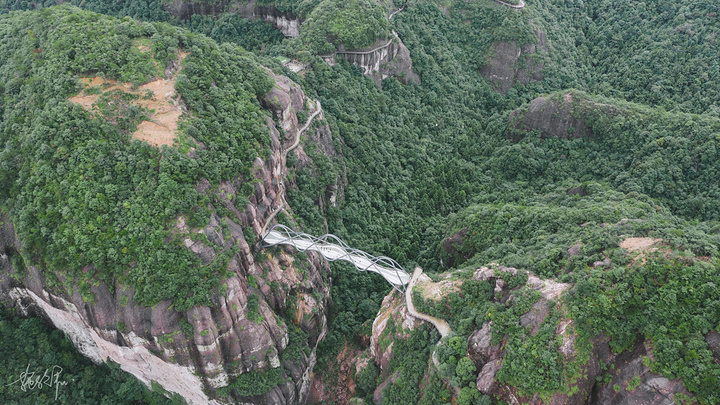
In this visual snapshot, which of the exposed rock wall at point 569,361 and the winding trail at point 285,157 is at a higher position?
the exposed rock wall at point 569,361

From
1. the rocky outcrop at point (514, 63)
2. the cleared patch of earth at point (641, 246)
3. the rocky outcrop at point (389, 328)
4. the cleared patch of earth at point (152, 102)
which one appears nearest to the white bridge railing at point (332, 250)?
the rocky outcrop at point (389, 328)

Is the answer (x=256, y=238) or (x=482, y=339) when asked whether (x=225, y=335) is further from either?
(x=482, y=339)

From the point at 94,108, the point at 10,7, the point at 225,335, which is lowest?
the point at 10,7

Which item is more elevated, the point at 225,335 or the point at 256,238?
the point at 256,238

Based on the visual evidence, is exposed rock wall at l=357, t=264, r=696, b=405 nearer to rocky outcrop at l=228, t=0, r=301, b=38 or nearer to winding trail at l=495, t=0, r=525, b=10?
rocky outcrop at l=228, t=0, r=301, b=38

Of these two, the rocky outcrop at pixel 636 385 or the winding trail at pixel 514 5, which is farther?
the winding trail at pixel 514 5

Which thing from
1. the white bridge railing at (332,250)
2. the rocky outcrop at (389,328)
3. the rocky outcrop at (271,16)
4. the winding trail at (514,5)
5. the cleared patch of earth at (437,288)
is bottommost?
the rocky outcrop at (389,328)

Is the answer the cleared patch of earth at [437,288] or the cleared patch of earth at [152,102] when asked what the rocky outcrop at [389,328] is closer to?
the cleared patch of earth at [437,288]

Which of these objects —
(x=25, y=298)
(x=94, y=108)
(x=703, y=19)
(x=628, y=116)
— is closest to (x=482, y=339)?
(x=94, y=108)
